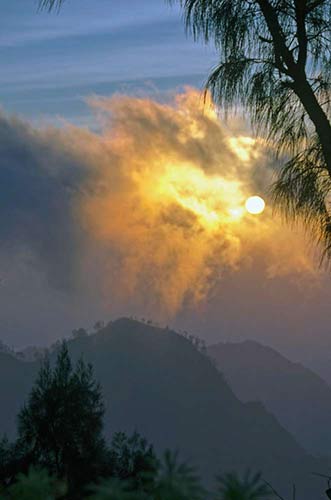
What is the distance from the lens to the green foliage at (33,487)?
0.89 meters

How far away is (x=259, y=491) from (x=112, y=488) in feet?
0.58

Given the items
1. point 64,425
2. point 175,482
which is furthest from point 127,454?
point 175,482

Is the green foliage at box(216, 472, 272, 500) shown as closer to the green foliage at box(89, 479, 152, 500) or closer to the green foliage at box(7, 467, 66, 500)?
the green foliage at box(89, 479, 152, 500)

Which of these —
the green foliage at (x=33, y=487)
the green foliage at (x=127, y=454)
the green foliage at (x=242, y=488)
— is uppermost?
the green foliage at (x=127, y=454)

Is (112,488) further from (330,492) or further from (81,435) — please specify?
(81,435)

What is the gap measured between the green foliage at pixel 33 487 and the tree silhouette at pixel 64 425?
48.4ft

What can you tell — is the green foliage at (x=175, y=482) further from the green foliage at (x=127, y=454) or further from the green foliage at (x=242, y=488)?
the green foliage at (x=127, y=454)

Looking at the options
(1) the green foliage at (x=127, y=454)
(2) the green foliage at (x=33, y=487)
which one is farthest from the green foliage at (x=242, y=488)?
(1) the green foliage at (x=127, y=454)

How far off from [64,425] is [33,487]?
1609cm

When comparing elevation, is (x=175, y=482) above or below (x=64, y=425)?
below

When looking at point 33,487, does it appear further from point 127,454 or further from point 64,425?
point 127,454

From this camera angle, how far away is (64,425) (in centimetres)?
1645

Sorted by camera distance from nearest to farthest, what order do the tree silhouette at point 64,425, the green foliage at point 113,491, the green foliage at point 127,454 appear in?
1. the green foliage at point 113,491
2. the tree silhouette at point 64,425
3. the green foliage at point 127,454

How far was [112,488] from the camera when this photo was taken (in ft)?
2.78
